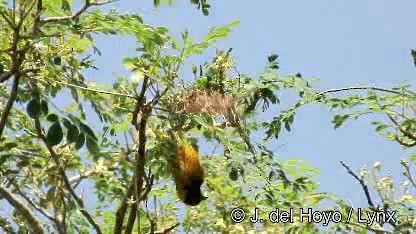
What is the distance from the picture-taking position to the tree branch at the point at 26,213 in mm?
3428

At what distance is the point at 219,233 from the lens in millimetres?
4316

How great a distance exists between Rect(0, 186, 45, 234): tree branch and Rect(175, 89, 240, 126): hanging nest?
88 centimetres

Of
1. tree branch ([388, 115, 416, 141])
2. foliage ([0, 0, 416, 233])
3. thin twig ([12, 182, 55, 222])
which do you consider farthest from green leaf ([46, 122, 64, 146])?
tree branch ([388, 115, 416, 141])

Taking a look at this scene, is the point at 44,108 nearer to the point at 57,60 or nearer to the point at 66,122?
the point at 66,122

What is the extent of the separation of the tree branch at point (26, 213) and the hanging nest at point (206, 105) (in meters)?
0.88

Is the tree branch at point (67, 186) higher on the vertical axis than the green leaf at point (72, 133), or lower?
lower

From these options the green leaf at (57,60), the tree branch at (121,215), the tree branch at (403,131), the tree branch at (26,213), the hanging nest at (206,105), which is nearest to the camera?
the green leaf at (57,60)

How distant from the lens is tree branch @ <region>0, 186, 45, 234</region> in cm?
343

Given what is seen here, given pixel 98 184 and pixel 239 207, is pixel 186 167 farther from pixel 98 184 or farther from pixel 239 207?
pixel 98 184

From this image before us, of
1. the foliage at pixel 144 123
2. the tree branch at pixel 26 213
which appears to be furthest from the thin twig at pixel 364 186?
the tree branch at pixel 26 213

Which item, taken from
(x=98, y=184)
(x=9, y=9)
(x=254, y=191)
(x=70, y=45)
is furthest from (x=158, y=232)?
(x=9, y=9)

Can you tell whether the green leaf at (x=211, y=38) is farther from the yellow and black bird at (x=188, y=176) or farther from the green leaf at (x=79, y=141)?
the green leaf at (x=79, y=141)

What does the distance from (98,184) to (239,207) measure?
0.90 meters

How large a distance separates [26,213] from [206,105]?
1.03m
